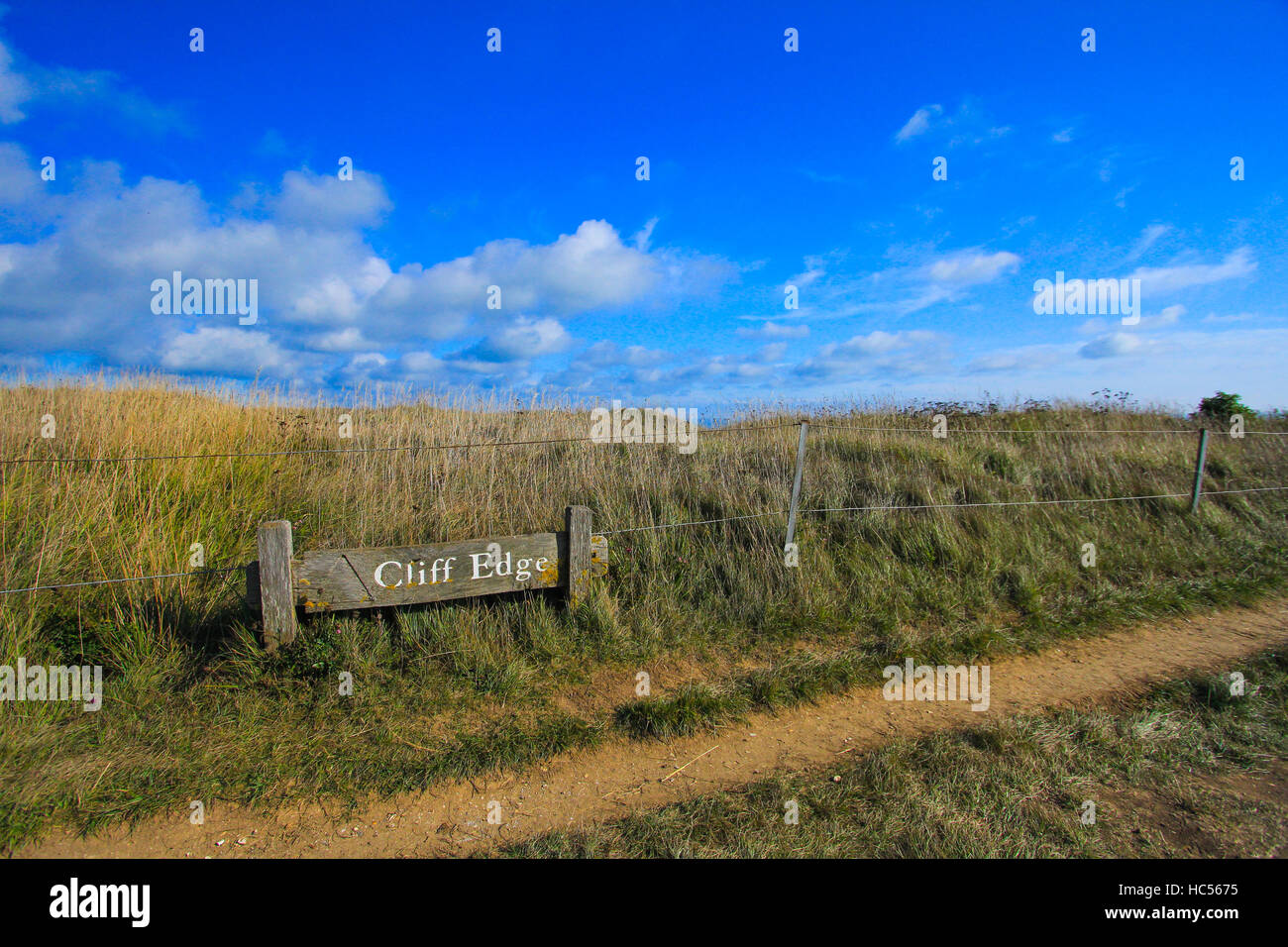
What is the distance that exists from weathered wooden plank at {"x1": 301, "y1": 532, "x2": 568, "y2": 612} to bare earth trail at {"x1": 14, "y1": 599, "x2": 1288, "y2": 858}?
4.32 ft

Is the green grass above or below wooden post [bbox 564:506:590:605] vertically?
below

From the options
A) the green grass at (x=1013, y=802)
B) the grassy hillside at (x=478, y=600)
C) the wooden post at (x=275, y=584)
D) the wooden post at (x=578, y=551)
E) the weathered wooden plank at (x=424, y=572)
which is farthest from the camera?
the wooden post at (x=578, y=551)

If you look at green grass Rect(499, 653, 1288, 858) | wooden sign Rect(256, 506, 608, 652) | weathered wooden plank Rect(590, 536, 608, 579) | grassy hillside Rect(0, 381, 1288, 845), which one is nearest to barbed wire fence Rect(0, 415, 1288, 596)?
grassy hillside Rect(0, 381, 1288, 845)

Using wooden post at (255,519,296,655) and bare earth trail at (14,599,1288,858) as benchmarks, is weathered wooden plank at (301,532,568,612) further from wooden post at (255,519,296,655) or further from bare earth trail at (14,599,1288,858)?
bare earth trail at (14,599,1288,858)

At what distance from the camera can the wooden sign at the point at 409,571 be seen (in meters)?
3.71

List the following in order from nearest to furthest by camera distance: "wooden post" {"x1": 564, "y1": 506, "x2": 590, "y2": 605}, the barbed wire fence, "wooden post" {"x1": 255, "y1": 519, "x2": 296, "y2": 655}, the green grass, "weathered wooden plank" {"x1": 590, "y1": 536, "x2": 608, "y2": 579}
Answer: the green grass < "wooden post" {"x1": 255, "y1": 519, "x2": 296, "y2": 655} < the barbed wire fence < "wooden post" {"x1": 564, "y1": 506, "x2": 590, "y2": 605} < "weathered wooden plank" {"x1": 590, "y1": 536, "x2": 608, "y2": 579}

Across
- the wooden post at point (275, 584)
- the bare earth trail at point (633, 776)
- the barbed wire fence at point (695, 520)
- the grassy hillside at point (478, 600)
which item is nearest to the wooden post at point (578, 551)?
the grassy hillside at point (478, 600)

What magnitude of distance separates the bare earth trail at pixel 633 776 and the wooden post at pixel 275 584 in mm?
1081

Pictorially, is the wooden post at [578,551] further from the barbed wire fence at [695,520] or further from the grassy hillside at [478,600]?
the barbed wire fence at [695,520]

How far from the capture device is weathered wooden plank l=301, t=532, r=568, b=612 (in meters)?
3.85
